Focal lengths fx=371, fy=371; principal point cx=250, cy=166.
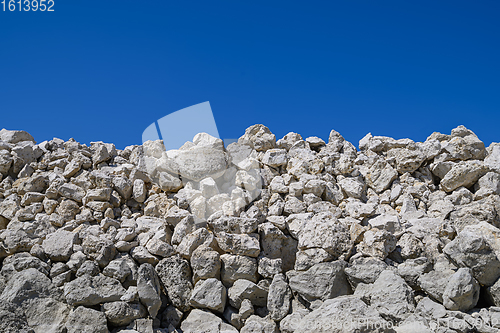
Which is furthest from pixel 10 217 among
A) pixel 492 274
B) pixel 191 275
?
pixel 492 274

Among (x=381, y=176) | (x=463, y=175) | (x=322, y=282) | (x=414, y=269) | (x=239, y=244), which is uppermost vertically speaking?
(x=381, y=176)

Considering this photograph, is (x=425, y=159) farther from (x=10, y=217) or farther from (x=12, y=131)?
(x=12, y=131)

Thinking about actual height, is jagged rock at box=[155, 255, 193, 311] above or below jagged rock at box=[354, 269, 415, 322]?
above

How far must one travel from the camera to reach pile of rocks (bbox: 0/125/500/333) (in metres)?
4.38

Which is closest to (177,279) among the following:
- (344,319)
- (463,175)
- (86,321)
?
(86,321)

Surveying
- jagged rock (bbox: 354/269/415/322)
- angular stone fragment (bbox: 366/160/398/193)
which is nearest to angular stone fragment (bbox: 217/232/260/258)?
jagged rock (bbox: 354/269/415/322)

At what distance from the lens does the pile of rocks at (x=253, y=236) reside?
4.38m

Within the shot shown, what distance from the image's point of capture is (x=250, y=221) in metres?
5.63

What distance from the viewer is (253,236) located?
5609 mm

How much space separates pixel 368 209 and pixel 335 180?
1.13 m

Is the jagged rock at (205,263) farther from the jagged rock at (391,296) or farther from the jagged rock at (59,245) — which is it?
the jagged rock at (391,296)

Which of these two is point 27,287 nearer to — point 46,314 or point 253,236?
point 46,314

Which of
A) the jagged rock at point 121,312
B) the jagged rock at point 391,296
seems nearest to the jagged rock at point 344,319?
the jagged rock at point 391,296

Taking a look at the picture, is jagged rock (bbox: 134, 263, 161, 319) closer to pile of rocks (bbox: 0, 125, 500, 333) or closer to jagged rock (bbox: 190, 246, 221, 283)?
pile of rocks (bbox: 0, 125, 500, 333)
